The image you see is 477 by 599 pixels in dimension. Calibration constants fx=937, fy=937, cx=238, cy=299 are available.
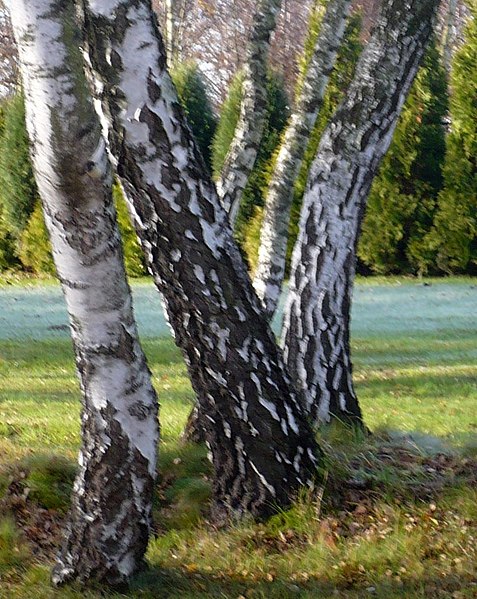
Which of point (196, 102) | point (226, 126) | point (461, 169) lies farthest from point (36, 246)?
point (461, 169)

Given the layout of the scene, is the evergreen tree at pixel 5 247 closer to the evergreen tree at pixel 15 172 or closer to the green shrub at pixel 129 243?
the evergreen tree at pixel 15 172

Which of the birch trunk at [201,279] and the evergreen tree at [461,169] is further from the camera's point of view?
the evergreen tree at [461,169]

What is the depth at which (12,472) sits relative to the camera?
513 cm

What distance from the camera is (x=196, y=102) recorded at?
19516 mm

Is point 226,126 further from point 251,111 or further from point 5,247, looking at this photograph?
point 251,111

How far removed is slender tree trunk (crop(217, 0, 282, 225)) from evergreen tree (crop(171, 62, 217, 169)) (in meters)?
12.4

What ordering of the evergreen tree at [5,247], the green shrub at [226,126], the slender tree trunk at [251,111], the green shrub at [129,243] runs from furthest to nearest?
the evergreen tree at [5,247] → the green shrub at [226,126] → the green shrub at [129,243] → the slender tree trunk at [251,111]

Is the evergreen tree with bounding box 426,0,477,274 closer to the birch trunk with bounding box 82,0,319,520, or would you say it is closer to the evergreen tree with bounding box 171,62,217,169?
the evergreen tree with bounding box 171,62,217,169

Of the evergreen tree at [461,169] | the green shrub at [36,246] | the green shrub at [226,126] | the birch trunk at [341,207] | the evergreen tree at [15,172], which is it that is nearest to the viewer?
the birch trunk at [341,207]

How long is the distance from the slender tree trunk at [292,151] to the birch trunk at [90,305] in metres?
2.97

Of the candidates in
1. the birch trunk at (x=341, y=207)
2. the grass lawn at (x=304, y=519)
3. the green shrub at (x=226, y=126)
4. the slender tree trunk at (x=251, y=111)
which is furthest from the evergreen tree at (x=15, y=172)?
the birch trunk at (x=341, y=207)

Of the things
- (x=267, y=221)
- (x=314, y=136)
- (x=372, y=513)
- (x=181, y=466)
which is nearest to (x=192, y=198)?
(x=372, y=513)

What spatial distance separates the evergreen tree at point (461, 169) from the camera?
17562mm

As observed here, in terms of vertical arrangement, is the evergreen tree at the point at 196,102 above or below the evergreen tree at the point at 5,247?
above
